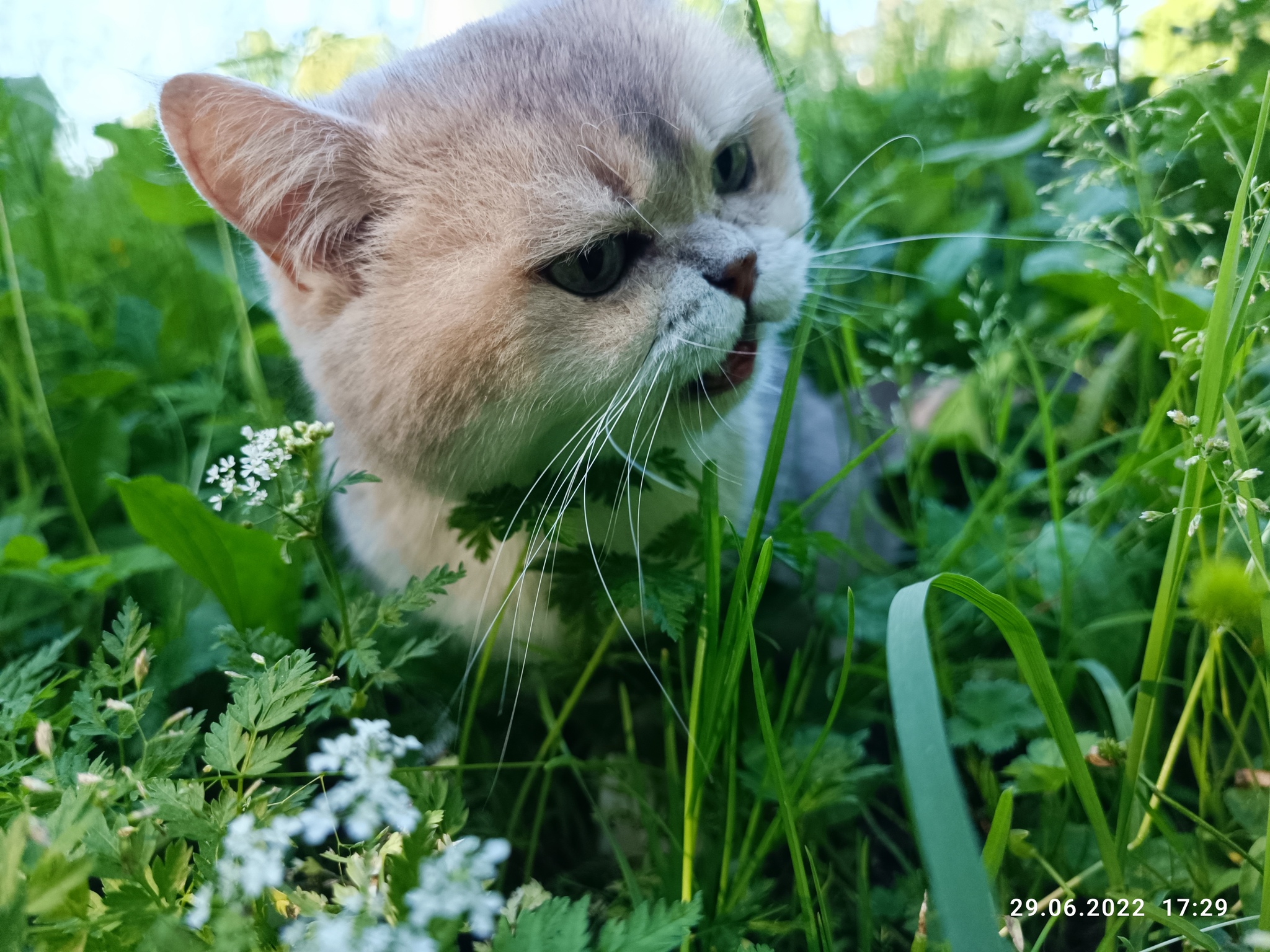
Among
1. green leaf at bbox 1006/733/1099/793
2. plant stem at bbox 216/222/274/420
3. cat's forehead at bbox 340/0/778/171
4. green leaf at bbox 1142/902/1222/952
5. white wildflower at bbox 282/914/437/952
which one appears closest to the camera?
white wildflower at bbox 282/914/437/952

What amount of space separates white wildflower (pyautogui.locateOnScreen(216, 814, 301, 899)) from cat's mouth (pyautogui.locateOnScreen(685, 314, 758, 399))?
28.5 inches

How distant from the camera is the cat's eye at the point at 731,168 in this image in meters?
1.23

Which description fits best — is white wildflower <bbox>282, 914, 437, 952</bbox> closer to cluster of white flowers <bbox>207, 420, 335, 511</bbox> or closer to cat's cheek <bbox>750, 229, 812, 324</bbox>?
cluster of white flowers <bbox>207, 420, 335, 511</bbox>

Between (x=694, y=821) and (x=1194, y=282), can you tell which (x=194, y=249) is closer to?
(x=694, y=821)

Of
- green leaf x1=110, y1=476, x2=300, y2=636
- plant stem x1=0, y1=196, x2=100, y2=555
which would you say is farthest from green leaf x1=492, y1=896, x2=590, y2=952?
plant stem x1=0, y1=196, x2=100, y2=555

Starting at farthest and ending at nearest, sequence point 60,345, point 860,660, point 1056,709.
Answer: point 60,345, point 860,660, point 1056,709

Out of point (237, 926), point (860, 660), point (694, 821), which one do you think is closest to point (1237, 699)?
point (860, 660)

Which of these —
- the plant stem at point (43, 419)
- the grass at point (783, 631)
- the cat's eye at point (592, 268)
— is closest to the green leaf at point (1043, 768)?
the grass at point (783, 631)

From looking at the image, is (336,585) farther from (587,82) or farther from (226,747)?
(587,82)

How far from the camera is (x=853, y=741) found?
1.08 metres

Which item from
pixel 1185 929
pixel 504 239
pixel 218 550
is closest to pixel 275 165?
pixel 504 239

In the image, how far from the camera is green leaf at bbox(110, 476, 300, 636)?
111 centimetres

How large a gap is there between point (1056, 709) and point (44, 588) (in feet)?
5.10

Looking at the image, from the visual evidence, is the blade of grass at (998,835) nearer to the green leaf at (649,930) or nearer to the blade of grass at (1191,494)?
the blade of grass at (1191,494)
